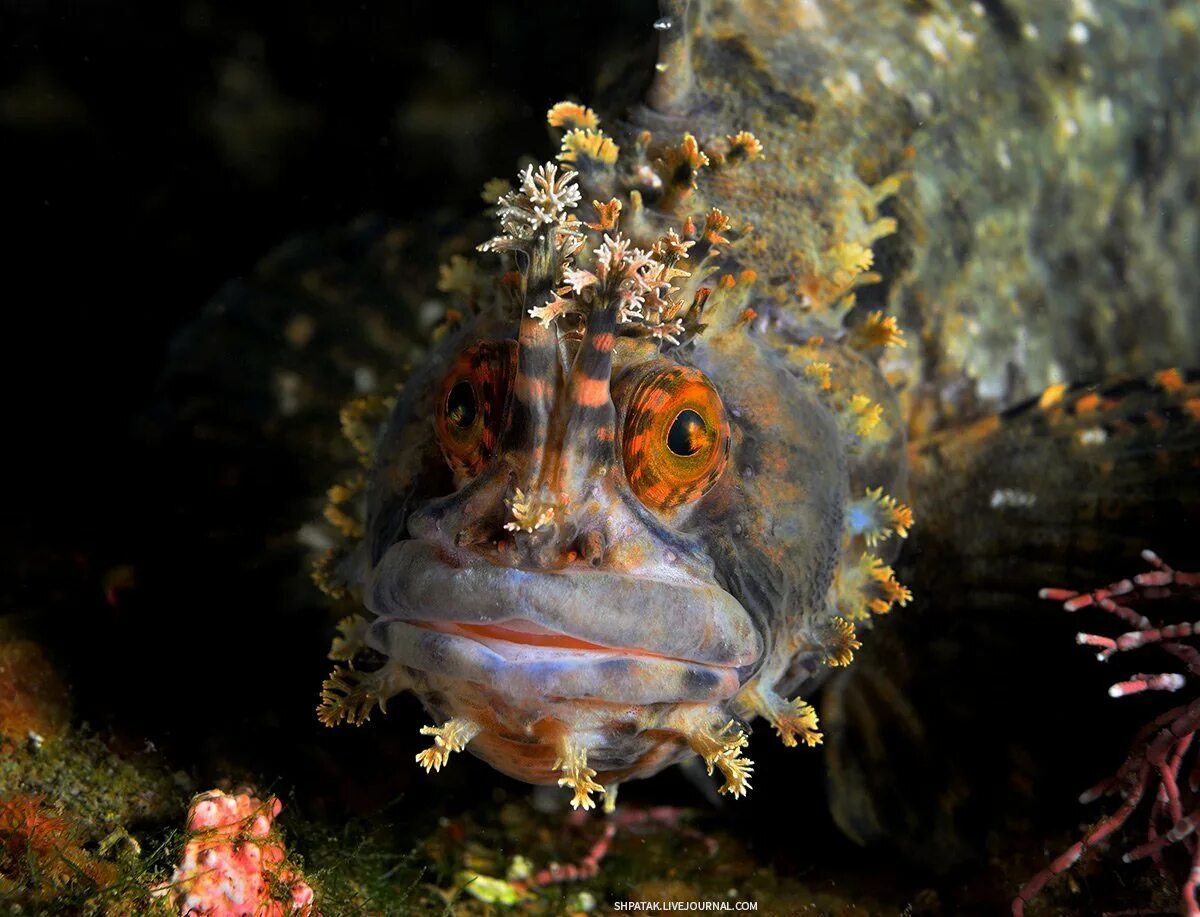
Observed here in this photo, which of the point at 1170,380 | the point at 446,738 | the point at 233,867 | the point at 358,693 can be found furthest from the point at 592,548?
the point at 1170,380

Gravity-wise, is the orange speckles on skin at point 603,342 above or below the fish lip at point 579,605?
above

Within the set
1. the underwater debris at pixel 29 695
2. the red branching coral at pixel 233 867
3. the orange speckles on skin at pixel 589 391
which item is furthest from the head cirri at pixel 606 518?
the underwater debris at pixel 29 695

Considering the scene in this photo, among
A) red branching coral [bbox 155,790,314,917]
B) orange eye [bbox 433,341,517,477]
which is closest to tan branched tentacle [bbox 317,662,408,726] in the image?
red branching coral [bbox 155,790,314,917]

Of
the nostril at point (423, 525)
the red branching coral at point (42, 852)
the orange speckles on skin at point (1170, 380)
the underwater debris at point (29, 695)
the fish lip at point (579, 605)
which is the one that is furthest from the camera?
the orange speckles on skin at point (1170, 380)

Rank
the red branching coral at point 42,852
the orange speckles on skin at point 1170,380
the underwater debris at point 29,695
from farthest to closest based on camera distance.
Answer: the orange speckles on skin at point 1170,380 → the underwater debris at point 29,695 → the red branching coral at point 42,852

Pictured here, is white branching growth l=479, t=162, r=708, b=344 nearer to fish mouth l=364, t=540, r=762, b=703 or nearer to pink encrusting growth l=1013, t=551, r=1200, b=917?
fish mouth l=364, t=540, r=762, b=703

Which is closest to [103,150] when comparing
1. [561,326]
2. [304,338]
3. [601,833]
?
[304,338]

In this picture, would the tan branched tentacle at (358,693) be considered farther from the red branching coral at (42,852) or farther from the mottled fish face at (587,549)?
the red branching coral at (42,852)

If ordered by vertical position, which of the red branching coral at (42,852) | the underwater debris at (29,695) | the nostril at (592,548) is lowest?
the red branching coral at (42,852)

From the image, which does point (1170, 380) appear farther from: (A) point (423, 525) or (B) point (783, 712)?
(A) point (423, 525)
